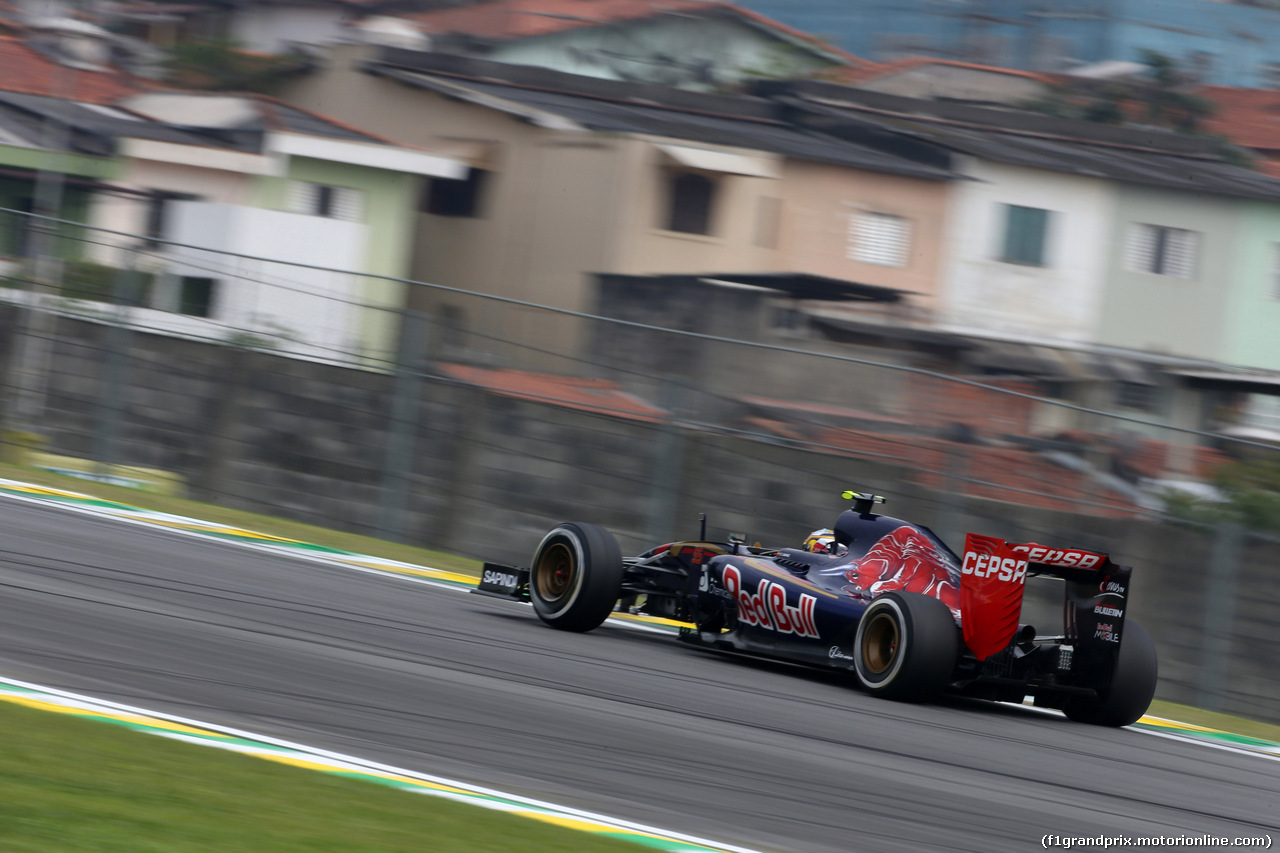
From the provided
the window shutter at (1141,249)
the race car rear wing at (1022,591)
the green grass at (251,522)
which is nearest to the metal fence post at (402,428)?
the green grass at (251,522)

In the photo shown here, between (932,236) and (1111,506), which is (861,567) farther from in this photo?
(932,236)

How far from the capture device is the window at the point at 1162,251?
122ft

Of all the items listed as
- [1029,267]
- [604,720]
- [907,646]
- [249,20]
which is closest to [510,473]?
[907,646]

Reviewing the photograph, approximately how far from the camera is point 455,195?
3578 cm

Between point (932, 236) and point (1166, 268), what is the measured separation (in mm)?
5773

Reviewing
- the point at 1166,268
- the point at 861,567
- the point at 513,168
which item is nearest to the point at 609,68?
the point at 513,168

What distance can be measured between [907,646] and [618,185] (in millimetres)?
26843

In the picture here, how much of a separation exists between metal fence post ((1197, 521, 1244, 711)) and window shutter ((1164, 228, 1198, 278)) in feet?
88.2

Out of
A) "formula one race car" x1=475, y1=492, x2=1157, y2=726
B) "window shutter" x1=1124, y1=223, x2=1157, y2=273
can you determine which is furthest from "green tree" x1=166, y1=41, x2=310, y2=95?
"formula one race car" x1=475, y1=492, x2=1157, y2=726

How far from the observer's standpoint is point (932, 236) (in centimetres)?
3703

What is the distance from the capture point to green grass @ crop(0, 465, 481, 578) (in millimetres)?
12961

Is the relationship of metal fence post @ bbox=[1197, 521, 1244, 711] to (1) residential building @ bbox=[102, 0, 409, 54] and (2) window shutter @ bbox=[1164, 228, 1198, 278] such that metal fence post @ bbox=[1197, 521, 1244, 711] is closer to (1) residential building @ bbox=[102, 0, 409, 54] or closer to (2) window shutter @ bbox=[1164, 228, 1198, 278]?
(2) window shutter @ bbox=[1164, 228, 1198, 278]

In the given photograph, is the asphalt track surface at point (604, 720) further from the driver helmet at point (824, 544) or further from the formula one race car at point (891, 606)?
the driver helmet at point (824, 544)

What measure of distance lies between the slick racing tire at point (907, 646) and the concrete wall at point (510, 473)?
16.0ft
